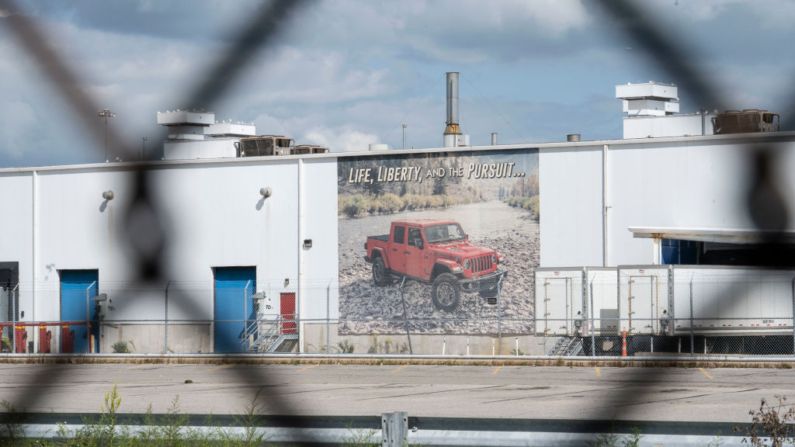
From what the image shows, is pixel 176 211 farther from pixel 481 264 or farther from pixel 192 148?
A: pixel 481 264

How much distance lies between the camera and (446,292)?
23.0 meters

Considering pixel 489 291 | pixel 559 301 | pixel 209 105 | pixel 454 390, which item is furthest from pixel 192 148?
pixel 489 291

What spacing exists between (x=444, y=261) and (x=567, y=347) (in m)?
4.29

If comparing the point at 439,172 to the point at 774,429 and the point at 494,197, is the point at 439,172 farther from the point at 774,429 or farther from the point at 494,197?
the point at 774,429

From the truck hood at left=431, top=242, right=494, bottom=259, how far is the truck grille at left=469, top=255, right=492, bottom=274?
126 mm

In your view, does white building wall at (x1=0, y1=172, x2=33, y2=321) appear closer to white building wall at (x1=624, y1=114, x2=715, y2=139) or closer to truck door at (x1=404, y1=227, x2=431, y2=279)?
white building wall at (x1=624, y1=114, x2=715, y2=139)

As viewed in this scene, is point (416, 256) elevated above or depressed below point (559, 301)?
above

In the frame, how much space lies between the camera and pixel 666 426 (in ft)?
8.98

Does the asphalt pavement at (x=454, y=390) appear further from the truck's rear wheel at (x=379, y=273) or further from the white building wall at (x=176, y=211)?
the truck's rear wheel at (x=379, y=273)

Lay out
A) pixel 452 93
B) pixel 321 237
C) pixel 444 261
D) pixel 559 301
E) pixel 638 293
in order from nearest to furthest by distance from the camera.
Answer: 1. pixel 452 93
2. pixel 638 293
3. pixel 559 301
4. pixel 444 261
5. pixel 321 237

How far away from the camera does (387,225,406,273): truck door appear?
2366cm

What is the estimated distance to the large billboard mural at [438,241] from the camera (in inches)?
897

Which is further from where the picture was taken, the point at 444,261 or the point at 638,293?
the point at 444,261

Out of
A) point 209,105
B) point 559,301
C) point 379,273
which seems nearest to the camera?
point 209,105
